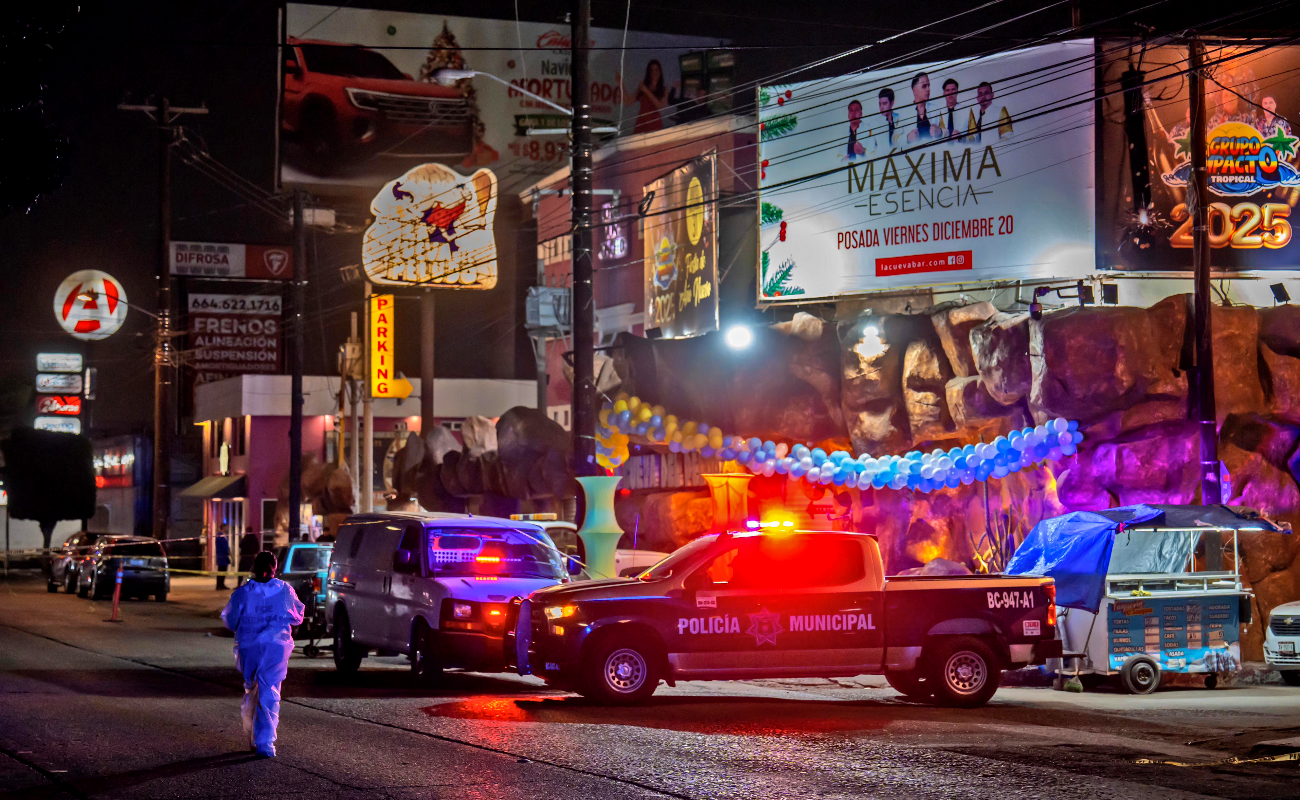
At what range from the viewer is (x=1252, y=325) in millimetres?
21078

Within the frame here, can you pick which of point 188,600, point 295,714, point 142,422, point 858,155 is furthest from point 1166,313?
point 142,422

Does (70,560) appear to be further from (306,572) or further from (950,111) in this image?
(950,111)

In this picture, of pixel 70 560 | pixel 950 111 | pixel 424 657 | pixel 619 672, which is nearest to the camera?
pixel 619 672

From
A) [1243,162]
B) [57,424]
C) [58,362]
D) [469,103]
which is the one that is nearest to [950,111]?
[1243,162]

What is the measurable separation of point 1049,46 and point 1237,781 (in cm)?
1835

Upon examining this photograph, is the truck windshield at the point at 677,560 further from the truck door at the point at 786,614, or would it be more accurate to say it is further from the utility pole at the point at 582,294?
the utility pole at the point at 582,294

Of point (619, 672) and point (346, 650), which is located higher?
point (619, 672)

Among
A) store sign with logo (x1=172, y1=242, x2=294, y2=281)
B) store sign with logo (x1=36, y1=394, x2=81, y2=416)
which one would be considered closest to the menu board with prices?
store sign with logo (x1=172, y1=242, x2=294, y2=281)

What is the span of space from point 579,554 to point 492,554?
5080mm

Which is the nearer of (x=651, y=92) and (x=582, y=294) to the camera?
(x=582, y=294)

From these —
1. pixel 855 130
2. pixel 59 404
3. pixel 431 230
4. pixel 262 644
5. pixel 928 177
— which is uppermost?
pixel 431 230

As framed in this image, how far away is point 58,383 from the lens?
56219 mm

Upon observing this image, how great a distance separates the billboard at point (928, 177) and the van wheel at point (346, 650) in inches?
452

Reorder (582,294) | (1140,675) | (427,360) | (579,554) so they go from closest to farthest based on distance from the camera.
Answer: (1140,675), (582,294), (579,554), (427,360)
